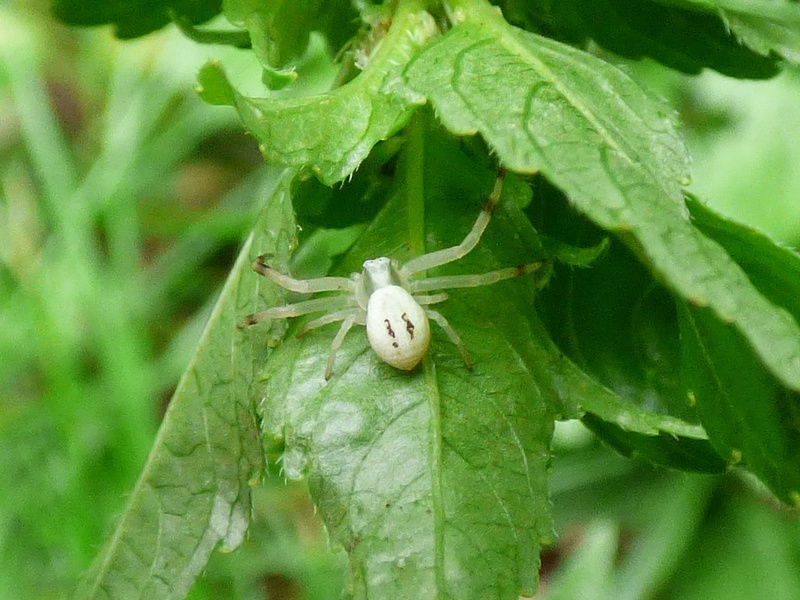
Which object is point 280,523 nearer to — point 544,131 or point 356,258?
point 356,258

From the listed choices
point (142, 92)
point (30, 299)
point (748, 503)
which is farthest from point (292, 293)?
point (142, 92)

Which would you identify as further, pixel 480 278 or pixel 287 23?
pixel 287 23

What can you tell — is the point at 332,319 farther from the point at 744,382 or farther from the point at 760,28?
the point at 760,28

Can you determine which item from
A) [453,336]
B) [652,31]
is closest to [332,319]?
[453,336]

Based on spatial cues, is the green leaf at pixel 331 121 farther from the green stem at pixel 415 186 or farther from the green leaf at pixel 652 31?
the green leaf at pixel 652 31

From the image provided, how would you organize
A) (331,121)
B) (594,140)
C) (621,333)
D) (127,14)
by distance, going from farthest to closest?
(127,14) < (621,333) < (331,121) < (594,140)

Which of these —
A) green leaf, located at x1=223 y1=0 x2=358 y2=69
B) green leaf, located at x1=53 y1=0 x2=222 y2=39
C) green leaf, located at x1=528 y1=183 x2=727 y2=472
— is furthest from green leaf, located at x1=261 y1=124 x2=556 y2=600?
green leaf, located at x1=53 y1=0 x2=222 y2=39

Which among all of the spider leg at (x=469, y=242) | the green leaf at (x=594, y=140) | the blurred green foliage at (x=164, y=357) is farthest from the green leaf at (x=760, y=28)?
the blurred green foliage at (x=164, y=357)
